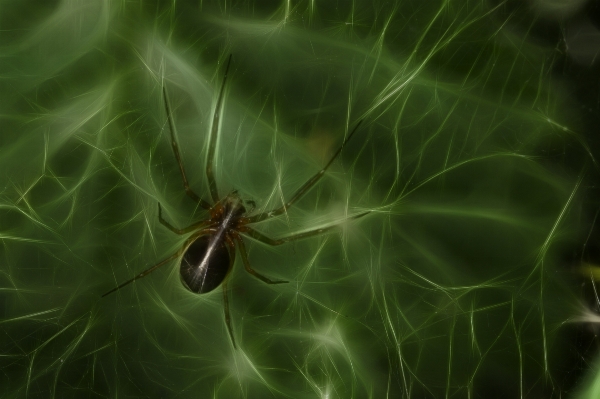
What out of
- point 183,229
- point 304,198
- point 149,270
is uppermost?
point 304,198

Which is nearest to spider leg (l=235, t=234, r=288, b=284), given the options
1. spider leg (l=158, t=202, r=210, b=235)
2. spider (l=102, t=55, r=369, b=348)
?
spider (l=102, t=55, r=369, b=348)

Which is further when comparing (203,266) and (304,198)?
(304,198)

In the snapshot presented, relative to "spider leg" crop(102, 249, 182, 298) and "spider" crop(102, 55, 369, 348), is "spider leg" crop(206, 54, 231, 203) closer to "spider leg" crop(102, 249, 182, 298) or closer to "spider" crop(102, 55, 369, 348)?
"spider" crop(102, 55, 369, 348)

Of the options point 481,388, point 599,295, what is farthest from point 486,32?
point 481,388

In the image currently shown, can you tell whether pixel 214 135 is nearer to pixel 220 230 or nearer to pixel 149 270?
pixel 220 230

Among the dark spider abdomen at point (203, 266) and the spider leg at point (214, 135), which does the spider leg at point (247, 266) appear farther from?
the spider leg at point (214, 135)

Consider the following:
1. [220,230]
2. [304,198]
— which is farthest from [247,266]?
[304,198]

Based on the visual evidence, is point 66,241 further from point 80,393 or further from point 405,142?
point 405,142
